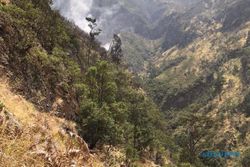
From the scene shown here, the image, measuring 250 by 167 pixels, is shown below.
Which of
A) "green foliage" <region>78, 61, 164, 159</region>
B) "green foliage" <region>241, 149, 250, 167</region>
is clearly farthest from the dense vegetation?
"green foliage" <region>241, 149, 250, 167</region>

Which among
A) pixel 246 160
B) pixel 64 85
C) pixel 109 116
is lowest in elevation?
pixel 109 116

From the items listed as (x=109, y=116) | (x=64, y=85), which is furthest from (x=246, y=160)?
(x=64, y=85)

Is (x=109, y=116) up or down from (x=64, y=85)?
down

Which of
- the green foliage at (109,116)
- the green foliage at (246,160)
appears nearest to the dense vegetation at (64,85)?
the green foliage at (109,116)

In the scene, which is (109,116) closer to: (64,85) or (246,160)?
(64,85)

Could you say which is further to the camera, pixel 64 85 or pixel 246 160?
pixel 246 160

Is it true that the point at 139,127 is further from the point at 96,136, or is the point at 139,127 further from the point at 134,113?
→ the point at 96,136

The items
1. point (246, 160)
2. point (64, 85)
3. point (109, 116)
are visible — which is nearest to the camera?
point (64, 85)

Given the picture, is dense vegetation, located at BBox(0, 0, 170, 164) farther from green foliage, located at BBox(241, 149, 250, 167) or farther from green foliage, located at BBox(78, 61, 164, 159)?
green foliage, located at BBox(241, 149, 250, 167)

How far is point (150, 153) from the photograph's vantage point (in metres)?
103

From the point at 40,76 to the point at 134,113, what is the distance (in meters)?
41.2

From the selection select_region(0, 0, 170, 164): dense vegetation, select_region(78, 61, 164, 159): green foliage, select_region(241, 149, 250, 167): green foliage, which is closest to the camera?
select_region(0, 0, 170, 164): dense vegetation

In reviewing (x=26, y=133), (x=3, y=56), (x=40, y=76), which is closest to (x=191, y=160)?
(x=40, y=76)

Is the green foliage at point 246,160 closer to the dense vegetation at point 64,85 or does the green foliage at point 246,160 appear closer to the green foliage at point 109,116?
the green foliage at point 109,116
